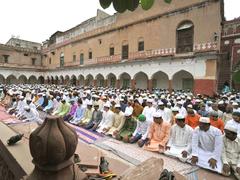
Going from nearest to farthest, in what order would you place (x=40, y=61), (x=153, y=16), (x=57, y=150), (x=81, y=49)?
1. (x=57, y=150)
2. (x=153, y=16)
3. (x=81, y=49)
4. (x=40, y=61)

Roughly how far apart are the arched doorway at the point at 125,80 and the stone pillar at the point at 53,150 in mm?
20188

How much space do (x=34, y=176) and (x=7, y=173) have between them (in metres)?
1.33

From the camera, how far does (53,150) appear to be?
0.89 metres

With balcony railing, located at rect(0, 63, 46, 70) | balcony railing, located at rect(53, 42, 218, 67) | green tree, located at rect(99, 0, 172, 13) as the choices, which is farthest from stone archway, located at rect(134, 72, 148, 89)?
balcony railing, located at rect(0, 63, 46, 70)

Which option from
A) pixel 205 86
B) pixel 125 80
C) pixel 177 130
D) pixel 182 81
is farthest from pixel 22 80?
pixel 177 130

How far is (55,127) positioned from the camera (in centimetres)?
96

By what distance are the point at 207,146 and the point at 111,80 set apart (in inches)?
741

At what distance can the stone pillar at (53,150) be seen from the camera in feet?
2.92

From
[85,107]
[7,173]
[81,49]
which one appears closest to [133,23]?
[81,49]

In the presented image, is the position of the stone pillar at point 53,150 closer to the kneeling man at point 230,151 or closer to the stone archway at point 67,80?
the kneeling man at point 230,151

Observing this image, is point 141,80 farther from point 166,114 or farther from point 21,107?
point 166,114

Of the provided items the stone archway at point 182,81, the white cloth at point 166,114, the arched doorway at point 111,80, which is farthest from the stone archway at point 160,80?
the white cloth at point 166,114

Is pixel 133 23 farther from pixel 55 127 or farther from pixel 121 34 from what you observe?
pixel 55 127

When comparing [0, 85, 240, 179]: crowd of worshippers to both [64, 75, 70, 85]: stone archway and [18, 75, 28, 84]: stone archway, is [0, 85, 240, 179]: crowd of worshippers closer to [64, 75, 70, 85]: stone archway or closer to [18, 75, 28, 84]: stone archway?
[64, 75, 70, 85]: stone archway
